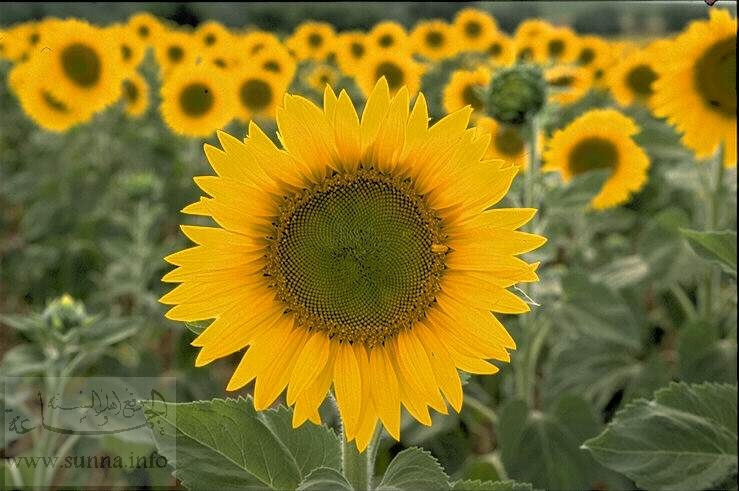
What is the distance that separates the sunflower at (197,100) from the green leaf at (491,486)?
269 centimetres

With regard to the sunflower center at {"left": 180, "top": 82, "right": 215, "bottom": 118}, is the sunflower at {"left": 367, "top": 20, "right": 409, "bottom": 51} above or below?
above

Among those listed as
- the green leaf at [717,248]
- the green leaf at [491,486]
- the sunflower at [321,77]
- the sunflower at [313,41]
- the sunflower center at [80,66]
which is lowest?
the green leaf at [491,486]

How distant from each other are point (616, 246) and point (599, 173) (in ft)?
3.40

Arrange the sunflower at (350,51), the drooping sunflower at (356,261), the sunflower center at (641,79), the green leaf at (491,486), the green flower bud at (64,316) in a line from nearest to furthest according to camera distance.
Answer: the drooping sunflower at (356,261), the green leaf at (491,486), the green flower bud at (64,316), the sunflower center at (641,79), the sunflower at (350,51)

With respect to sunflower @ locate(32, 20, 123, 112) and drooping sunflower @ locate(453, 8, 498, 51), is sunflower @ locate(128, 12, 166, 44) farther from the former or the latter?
drooping sunflower @ locate(453, 8, 498, 51)

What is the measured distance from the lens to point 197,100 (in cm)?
358

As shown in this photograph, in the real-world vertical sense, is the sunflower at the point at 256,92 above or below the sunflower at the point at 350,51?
below

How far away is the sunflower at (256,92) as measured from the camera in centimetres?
353

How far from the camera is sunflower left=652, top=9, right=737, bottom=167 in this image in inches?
73.6

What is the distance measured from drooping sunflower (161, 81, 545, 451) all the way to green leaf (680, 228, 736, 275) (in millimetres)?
576

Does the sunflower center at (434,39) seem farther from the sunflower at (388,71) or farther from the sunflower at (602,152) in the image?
the sunflower at (602,152)

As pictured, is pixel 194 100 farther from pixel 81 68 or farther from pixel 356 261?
pixel 356 261

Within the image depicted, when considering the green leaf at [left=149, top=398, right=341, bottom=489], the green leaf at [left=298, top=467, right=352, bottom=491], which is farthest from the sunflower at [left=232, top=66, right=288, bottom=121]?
the green leaf at [left=298, top=467, right=352, bottom=491]

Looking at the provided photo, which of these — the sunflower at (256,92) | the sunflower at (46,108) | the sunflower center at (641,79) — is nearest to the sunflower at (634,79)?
the sunflower center at (641,79)
